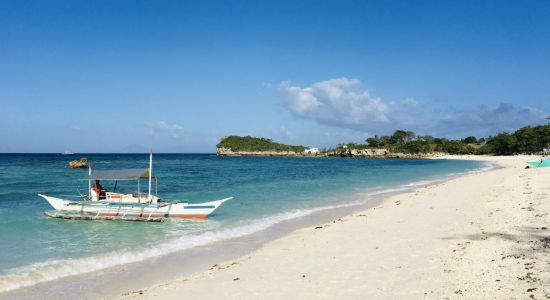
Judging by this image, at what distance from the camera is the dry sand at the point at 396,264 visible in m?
8.42

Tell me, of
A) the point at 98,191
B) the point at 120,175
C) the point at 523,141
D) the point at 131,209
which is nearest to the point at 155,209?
the point at 131,209

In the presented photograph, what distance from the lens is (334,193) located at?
1318 inches

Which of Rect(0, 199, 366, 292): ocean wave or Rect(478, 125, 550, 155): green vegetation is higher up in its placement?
Rect(478, 125, 550, 155): green vegetation

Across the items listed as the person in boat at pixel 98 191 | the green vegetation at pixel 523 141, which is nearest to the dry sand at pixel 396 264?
the person in boat at pixel 98 191

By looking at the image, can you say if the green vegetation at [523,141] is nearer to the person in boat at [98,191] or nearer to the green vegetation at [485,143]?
the green vegetation at [485,143]

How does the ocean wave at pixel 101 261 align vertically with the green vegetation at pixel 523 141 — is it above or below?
below

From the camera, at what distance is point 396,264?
10438mm

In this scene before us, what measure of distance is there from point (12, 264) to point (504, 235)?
15422 mm

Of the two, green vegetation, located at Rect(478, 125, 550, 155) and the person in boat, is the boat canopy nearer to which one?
the person in boat

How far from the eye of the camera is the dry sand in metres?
8.42

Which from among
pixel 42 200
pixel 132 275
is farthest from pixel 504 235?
pixel 42 200

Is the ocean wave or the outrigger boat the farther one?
the outrigger boat

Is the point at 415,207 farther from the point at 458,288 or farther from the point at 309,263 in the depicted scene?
the point at 458,288

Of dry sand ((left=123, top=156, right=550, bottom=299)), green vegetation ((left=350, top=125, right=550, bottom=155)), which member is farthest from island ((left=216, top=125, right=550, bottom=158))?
dry sand ((left=123, top=156, right=550, bottom=299))
